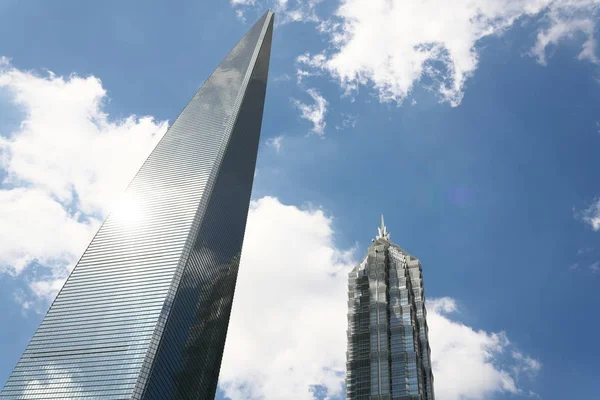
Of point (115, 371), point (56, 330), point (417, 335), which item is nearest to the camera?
point (115, 371)

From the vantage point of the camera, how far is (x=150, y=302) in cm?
14762

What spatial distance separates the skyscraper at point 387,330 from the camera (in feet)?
468

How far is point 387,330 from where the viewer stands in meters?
154

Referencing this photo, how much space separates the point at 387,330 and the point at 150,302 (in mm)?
61183

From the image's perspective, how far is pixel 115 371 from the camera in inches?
5148

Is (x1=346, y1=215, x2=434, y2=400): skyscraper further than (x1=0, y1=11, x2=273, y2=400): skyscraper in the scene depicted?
Yes

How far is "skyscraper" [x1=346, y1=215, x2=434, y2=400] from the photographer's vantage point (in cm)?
14262

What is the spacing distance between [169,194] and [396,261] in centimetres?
7412

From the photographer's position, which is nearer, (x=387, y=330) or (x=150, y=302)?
(x=150, y=302)

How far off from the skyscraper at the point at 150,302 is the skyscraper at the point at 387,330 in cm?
4111

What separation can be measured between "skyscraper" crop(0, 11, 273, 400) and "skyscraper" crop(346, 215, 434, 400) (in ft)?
135

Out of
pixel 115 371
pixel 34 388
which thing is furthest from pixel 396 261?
pixel 34 388

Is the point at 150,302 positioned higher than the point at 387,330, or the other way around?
the point at 387,330

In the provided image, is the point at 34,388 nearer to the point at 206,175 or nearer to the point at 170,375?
the point at 170,375
